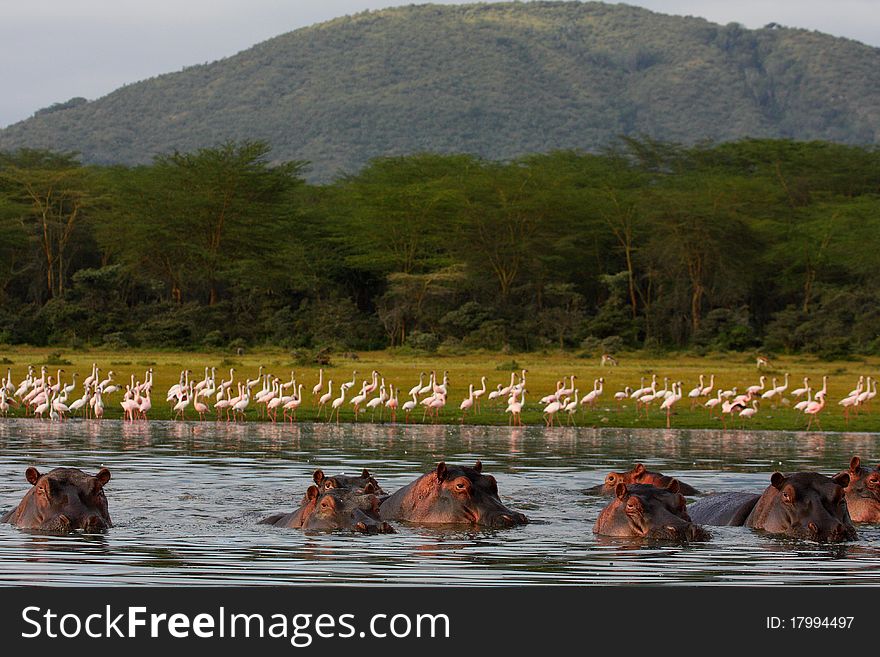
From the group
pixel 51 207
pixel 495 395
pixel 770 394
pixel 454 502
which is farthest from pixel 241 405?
pixel 51 207

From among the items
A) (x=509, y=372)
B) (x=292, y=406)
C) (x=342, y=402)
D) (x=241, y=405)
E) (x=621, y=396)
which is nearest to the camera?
(x=292, y=406)

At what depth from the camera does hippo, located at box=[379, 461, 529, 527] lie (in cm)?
1367

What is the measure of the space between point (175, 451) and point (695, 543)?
38.2ft

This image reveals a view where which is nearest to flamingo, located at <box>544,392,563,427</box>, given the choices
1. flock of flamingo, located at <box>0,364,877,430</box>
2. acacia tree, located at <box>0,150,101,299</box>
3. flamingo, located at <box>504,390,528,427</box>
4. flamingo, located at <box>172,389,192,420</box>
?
flock of flamingo, located at <box>0,364,877,430</box>

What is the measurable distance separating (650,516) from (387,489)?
211 inches

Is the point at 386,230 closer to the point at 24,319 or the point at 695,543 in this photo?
the point at 24,319

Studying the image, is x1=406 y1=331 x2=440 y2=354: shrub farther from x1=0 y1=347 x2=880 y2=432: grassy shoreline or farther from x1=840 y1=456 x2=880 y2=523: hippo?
x1=840 y1=456 x2=880 y2=523: hippo

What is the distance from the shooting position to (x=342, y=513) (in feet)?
43.9

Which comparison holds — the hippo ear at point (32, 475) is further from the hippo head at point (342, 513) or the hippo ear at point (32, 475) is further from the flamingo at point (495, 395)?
the flamingo at point (495, 395)

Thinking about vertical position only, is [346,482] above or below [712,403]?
above

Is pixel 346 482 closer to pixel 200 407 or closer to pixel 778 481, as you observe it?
pixel 778 481

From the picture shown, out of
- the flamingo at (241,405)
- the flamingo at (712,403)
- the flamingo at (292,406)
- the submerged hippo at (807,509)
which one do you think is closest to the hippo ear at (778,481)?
the submerged hippo at (807,509)

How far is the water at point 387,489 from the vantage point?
11242 millimetres
